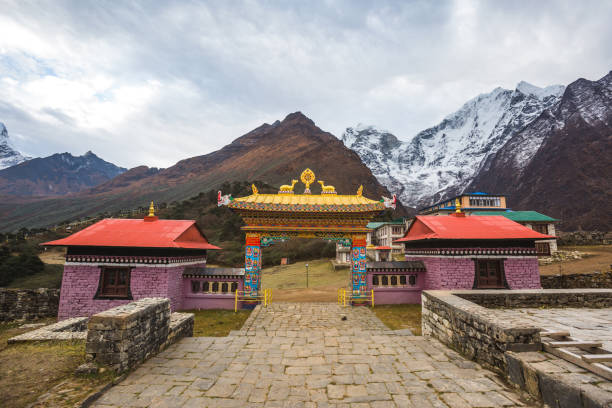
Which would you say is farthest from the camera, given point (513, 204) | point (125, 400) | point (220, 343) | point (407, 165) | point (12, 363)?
point (407, 165)

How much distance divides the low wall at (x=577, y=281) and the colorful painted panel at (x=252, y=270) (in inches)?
602

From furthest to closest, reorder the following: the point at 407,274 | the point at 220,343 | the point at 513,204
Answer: the point at 513,204 → the point at 407,274 → the point at 220,343

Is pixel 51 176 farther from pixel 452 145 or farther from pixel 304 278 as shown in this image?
pixel 452 145

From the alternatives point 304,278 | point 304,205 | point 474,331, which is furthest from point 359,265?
point 304,278

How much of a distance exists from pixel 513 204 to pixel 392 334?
9628 cm

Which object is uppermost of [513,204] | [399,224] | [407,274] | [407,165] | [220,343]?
[407,165]

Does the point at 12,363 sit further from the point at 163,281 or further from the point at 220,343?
the point at 163,281

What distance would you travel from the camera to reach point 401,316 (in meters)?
11.4

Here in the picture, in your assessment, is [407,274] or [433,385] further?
[407,274]

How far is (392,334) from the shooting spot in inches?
303

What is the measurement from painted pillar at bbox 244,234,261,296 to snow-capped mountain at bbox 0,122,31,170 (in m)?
241

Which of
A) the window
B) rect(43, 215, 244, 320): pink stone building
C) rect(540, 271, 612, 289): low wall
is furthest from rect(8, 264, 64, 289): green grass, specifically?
rect(540, 271, 612, 289): low wall

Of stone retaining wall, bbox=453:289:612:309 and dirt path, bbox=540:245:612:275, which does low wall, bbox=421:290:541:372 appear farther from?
dirt path, bbox=540:245:612:275

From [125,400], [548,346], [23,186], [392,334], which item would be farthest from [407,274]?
[23,186]
